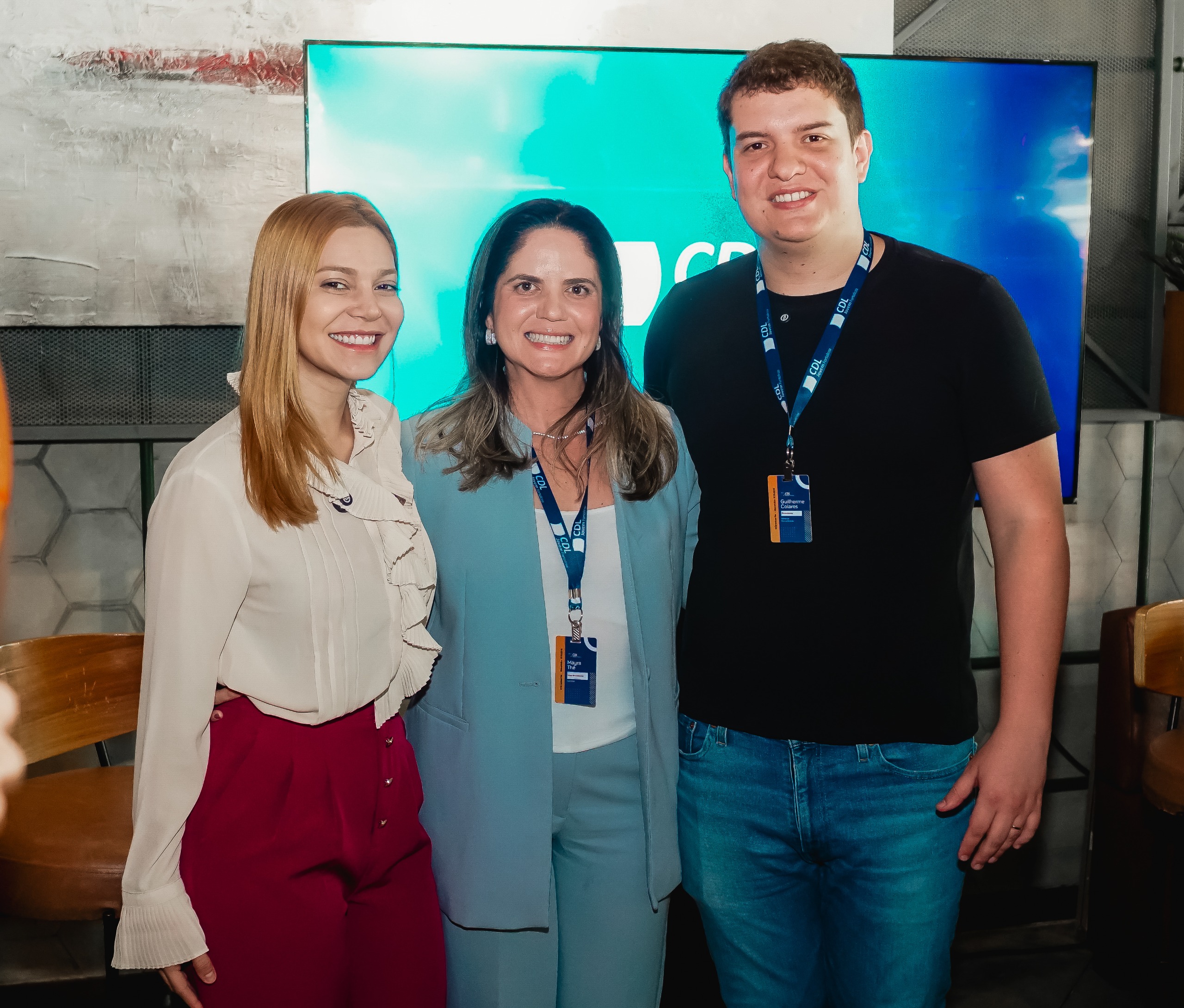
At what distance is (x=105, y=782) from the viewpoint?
2.20m

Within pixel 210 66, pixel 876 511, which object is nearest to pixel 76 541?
pixel 210 66

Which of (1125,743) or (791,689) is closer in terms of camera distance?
(791,689)

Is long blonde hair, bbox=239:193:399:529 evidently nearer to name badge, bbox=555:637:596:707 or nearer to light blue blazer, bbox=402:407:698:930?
light blue blazer, bbox=402:407:698:930

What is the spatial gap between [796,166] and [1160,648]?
1.67 m

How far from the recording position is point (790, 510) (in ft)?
5.30

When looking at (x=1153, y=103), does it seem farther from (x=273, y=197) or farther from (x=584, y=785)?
(x=584, y=785)

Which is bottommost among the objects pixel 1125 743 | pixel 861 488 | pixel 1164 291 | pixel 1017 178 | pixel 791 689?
pixel 1125 743

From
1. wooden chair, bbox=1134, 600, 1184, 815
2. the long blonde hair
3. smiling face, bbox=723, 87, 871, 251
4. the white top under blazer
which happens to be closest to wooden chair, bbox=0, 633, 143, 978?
the long blonde hair

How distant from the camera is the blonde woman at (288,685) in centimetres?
137

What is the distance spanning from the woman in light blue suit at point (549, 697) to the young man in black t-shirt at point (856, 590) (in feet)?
0.39

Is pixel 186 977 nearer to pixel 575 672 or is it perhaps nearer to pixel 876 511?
pixel 575 672

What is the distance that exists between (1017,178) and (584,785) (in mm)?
2340

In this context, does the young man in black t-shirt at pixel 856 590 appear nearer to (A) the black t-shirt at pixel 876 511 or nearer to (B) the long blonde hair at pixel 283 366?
(A) the black t-shirt at pixel 876 511

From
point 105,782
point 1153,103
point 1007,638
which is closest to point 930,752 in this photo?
point 1007,638
